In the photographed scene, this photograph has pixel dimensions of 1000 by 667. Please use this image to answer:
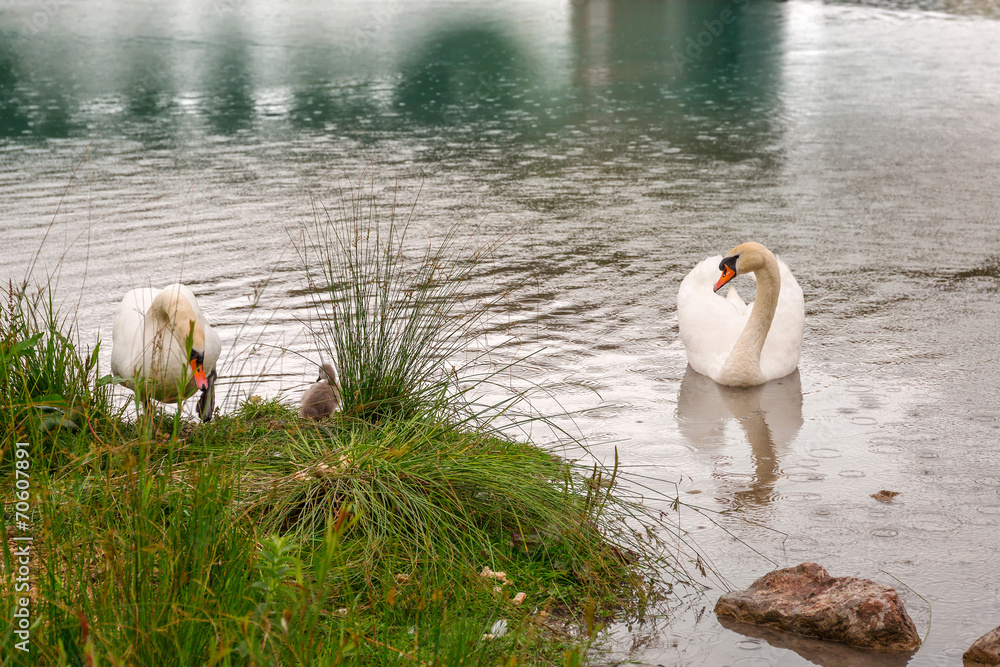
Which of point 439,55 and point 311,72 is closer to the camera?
point 311,72

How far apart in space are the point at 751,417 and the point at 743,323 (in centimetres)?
95

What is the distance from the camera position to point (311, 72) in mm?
27109

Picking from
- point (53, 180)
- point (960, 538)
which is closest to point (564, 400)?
point (960, 538)

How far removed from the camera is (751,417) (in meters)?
6.55

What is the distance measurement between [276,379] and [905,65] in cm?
2309

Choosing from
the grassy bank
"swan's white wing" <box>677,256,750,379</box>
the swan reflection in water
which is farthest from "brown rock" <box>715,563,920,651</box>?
"swan's white wing" <box>677,256,750,379</box>

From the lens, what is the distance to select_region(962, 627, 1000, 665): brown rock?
12.1 ft

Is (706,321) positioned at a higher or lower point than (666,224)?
higher

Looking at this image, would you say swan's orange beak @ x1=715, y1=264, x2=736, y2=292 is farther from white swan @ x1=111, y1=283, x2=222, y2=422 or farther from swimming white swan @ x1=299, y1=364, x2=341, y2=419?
white swan @ x1=111, y1=283, x2=222, y2=422

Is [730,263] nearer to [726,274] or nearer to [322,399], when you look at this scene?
[726,274]

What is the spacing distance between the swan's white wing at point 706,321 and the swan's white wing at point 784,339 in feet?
0.78

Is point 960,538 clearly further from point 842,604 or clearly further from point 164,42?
point 164,42

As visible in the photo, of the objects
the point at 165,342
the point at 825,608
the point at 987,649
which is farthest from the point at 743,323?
the point at 165,342

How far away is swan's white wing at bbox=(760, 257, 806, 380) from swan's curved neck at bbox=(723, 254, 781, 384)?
5.2 inches
